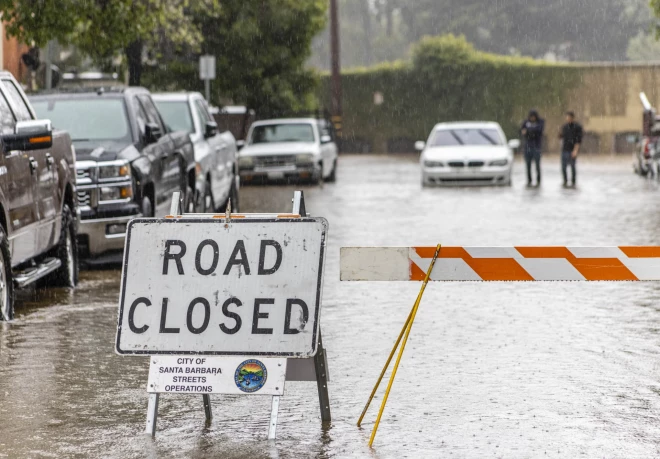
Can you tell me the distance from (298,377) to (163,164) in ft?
29.3

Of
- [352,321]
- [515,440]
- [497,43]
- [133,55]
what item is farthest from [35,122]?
[497,43]

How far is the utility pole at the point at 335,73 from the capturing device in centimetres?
5506

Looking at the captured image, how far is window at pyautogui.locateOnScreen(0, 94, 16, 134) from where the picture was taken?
37.0 ft

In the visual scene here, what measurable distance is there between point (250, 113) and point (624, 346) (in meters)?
36.6

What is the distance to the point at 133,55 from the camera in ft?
108

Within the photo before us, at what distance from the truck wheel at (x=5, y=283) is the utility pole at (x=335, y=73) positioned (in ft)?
146

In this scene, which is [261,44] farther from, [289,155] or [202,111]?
[202,111]

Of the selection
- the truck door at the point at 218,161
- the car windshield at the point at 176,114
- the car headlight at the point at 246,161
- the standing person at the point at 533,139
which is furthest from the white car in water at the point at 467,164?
the car windshield at the point at 176,114

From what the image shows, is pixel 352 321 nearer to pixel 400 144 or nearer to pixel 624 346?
pixel 624 346

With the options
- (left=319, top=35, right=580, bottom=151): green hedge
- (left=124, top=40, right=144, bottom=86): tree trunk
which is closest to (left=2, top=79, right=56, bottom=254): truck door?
(left=124, top=40, right=144, bottom=86): tree trunk

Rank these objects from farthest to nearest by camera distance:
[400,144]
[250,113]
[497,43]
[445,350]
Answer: [497,43]
[400,144]
[250,113]
[445,350]

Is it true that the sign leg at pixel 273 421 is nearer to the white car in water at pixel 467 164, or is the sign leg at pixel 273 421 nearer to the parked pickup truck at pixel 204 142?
the parked pickup truck at pixel 204 142

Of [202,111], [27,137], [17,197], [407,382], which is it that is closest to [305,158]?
[202,111]

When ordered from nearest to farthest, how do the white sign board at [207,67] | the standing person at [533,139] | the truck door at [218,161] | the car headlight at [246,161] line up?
1. the truck door at [218,161]
2. the standing person at [533,139]
3. the car headlight at [246,161]
4. the white sign board at [207,67]
